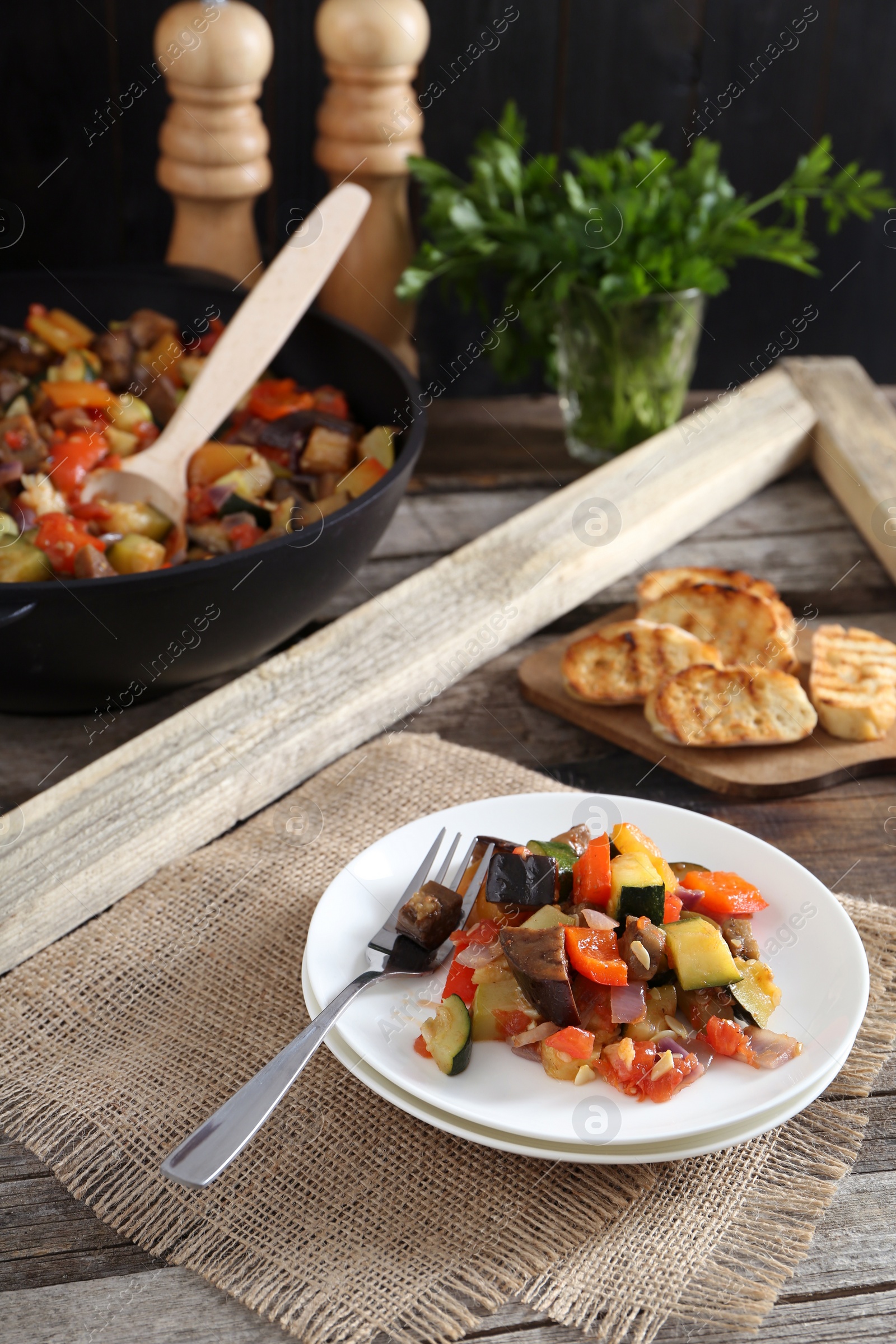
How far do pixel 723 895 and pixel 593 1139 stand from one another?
280mm

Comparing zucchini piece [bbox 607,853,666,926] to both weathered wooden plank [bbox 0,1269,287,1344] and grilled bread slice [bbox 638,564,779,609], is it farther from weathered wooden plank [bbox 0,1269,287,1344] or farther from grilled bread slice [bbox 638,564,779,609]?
grilled bread slice [bbox 638,564,779,609]

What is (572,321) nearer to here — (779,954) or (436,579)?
(436,579)

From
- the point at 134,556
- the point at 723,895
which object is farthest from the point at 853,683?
the point at 134,556

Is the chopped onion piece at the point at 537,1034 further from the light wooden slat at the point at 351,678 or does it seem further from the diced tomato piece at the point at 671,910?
the light wooden slat at the point at 351,678

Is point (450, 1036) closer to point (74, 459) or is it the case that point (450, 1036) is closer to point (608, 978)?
point (608, 978)

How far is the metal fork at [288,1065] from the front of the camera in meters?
0.84

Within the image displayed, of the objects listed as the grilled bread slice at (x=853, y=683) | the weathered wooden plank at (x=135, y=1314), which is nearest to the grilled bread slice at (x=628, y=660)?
the grilled bread slice at (x=853, y=683)

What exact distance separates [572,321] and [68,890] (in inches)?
53.4

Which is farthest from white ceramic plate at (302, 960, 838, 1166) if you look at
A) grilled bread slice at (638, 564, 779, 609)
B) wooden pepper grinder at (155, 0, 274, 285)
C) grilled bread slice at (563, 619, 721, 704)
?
wooden pepper grinder at (155, 0, 274, 285)

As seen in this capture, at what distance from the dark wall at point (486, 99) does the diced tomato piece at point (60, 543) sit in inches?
44.6

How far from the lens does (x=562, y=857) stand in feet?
3.56

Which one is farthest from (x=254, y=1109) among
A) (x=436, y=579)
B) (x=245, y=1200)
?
(x=436, y=579)

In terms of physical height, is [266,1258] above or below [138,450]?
below

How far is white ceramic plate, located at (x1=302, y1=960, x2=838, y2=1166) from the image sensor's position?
90 cm
